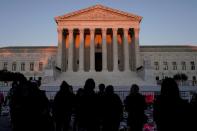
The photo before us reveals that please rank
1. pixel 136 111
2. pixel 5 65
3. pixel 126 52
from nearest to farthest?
pixel 136 111 < pixel 126 52 < pixel 5 65

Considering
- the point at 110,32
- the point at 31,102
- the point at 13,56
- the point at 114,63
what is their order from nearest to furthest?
the point at 31,102 → the point at 114,63 → the point at 110,32 → the point at 13,56

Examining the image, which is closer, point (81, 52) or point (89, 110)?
point (89, 110)

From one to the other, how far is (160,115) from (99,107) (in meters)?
2.84

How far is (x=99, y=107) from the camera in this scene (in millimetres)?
7953

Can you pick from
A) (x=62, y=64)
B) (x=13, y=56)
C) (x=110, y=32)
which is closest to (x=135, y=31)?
(x=110, y=32)

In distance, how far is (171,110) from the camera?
17.2 ft

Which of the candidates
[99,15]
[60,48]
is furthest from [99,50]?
[60,48]

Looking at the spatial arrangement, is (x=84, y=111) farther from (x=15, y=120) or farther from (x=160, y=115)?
(x=160, y=115)

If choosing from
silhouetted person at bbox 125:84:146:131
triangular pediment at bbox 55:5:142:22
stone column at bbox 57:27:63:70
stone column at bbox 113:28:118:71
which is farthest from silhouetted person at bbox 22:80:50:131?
triangular pediment at bbox 55:5:142:22

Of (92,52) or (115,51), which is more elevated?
(115,51)

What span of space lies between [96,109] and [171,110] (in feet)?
10.0

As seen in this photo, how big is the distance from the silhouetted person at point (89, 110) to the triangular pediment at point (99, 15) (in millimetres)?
35958

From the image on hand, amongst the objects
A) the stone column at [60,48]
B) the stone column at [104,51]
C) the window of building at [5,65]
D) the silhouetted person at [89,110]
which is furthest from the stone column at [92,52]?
the silhouetted person at [89,110]

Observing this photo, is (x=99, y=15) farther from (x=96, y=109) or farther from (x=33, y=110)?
(x=33, y=110)
